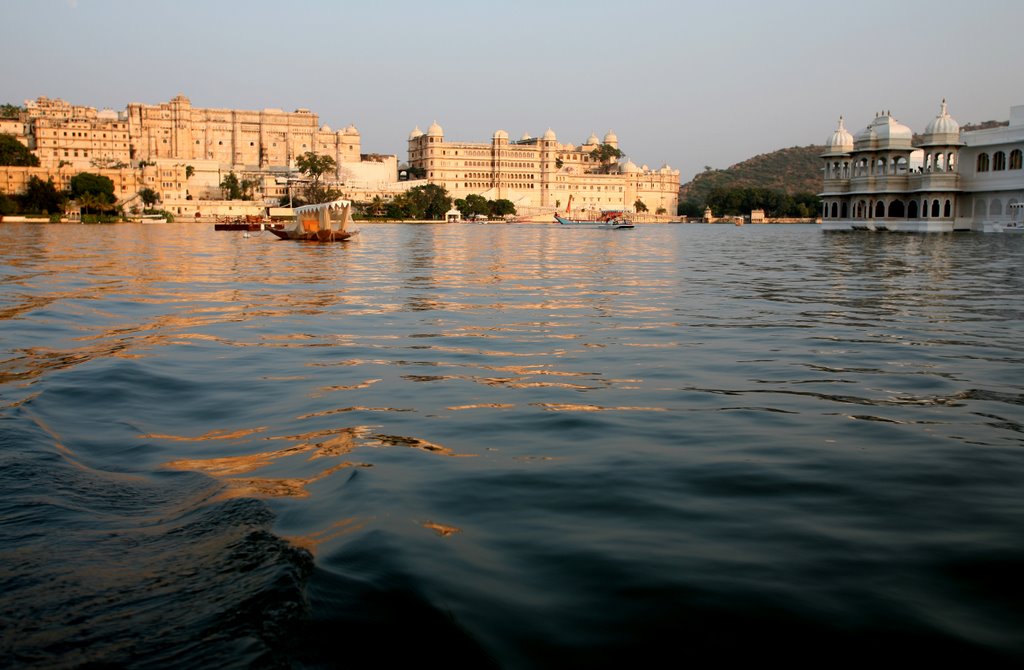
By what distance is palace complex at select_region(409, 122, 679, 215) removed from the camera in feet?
395

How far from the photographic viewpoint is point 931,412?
18.6 ft

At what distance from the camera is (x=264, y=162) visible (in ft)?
382

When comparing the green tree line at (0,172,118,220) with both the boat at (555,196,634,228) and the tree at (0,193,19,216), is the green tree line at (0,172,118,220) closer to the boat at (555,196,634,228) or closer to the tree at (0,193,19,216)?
the tree at (0,193,19,216)

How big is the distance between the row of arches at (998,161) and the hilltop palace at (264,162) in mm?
70947

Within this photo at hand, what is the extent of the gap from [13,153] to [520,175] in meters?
63.8

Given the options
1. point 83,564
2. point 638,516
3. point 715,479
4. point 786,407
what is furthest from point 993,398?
point 83,564

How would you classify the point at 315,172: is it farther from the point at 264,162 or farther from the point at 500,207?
the point at 500,207

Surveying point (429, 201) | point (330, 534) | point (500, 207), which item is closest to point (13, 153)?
point (429, 201)

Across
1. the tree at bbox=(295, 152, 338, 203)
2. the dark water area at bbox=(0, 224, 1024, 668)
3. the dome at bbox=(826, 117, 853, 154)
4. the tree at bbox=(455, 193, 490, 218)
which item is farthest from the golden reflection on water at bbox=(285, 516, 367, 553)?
the tree at bbox=(455, 193, 490, 218)

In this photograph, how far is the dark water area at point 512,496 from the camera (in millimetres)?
2656

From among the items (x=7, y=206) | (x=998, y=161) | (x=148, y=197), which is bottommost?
(x=7, y=206)

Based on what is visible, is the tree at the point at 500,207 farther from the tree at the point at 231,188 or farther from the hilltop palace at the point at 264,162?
the tree at the point at 231,188

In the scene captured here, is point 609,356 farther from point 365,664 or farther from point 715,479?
point 365,664

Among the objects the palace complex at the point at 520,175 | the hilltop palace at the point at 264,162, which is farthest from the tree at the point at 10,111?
the palace complex at the point at 520,175
